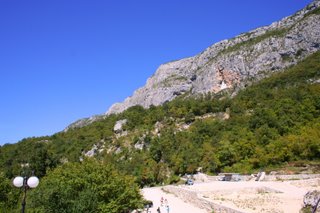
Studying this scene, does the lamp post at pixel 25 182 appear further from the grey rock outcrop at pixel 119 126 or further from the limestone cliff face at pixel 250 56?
the limestone cliff face at pixel 250 56

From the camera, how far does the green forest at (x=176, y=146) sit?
2091 centimetres

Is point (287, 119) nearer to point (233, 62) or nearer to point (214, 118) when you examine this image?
point (214, 118)

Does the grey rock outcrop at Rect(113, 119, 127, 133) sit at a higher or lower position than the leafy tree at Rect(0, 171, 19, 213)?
higher

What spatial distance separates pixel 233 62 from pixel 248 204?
99192mm

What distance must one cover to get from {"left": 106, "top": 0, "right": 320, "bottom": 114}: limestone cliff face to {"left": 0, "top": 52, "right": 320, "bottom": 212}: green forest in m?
16.5

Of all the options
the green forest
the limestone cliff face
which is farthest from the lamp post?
the limestone cliff face

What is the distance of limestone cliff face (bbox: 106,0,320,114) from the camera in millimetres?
105000

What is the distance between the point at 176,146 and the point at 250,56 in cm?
6242

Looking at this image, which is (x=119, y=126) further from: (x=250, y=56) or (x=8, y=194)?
(x=8, y=194)

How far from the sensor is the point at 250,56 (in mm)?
119062

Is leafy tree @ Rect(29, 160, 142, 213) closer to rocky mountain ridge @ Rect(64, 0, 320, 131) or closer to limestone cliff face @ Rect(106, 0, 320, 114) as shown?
rocky mountain ridge @ Rect(64, 0, 320, 131)

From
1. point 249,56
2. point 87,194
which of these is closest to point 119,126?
point 249,56

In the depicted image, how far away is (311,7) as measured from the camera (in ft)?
412

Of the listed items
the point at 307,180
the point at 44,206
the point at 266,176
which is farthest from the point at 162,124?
the point at 44,206
